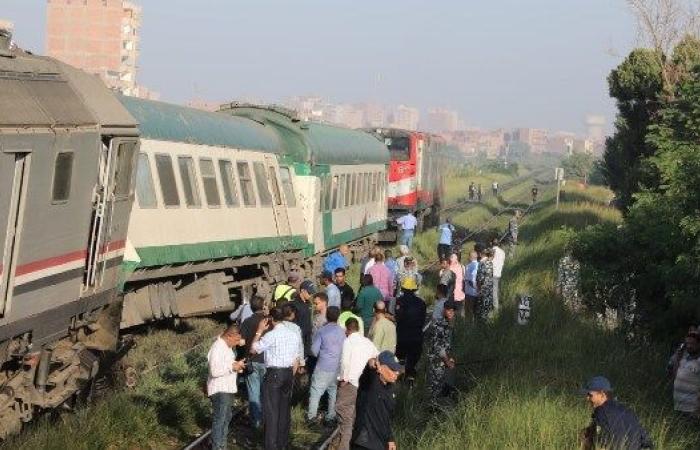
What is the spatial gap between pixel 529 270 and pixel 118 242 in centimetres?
1682

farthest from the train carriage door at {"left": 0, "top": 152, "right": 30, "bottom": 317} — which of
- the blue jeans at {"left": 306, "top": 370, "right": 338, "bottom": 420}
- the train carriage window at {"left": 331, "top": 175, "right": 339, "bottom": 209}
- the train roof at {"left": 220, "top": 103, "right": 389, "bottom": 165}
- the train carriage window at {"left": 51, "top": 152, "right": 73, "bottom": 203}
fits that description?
the train carriage window at {"left": 331, "top": 175, "right": 339, "bottom": 209}

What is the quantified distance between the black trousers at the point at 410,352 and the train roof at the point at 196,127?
458cm

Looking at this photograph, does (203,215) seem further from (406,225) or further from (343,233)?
(406,225)

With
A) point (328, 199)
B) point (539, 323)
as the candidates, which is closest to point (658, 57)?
point (328, 199)

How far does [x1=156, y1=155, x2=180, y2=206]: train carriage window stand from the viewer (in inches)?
679

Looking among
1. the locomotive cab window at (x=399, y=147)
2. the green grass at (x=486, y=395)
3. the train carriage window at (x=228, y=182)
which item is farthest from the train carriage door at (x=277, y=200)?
the locomotive cab window at (x=399, y=147)

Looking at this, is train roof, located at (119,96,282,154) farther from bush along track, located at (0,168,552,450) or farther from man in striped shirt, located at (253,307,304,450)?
man in striped shirt, located at (253,307,304,450)

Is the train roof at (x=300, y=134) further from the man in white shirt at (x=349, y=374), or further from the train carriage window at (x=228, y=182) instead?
the man in white shirt at (x=349, y=374)

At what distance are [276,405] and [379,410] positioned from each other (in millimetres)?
2293

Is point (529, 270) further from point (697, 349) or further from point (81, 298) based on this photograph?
point (81, 298)

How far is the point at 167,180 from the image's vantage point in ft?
57.3

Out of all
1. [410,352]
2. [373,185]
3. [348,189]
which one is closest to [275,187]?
[348,189]

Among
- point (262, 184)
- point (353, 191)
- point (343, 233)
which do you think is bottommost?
point (343, 233)

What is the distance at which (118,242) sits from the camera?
14.4m
